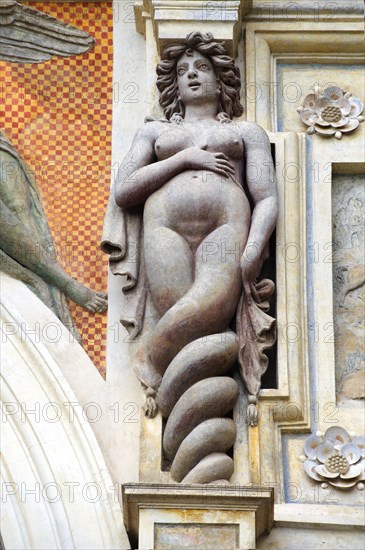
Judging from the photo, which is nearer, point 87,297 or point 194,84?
point 87,297

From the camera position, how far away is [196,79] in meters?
9.43

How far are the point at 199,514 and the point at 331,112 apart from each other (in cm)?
214

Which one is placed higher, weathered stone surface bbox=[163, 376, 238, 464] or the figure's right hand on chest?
the figure's right hand on chest

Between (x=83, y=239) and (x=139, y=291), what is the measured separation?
0.46 meters

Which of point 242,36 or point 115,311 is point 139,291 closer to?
point 115,311

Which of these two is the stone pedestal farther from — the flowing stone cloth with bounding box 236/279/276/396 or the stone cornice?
the stone cornice

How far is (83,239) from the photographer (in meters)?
9.44

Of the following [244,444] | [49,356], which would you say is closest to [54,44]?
[49,356]

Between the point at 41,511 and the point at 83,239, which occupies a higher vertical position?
the point at 83,239

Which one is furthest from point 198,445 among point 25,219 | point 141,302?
point 25,219

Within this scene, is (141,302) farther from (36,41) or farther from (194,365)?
(36,41)

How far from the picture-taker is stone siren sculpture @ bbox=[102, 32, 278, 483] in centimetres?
875

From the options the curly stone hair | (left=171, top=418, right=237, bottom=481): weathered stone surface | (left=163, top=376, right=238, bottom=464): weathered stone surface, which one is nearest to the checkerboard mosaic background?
the curly stone hair

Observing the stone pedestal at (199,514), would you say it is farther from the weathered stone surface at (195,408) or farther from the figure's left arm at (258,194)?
the figure's left arm at (258,194)
